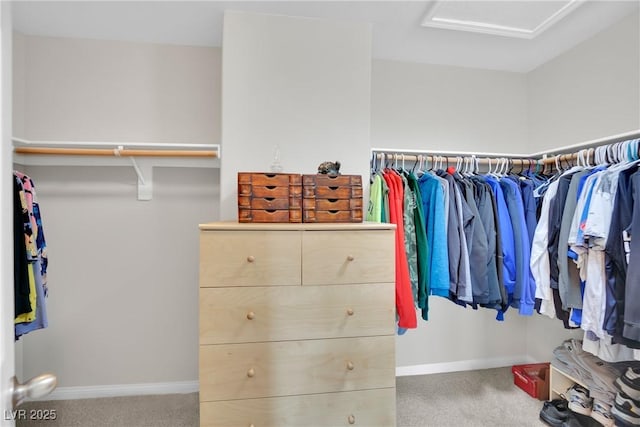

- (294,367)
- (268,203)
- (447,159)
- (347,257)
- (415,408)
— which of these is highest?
(447,159)

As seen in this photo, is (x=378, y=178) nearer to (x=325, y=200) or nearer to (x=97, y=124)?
(x=325, y=200)

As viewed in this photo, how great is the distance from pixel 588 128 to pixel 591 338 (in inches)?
53.6

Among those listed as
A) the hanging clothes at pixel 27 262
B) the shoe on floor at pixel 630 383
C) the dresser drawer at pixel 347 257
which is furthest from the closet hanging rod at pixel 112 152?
the shoe on floor at pixel 630 383

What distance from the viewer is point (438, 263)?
5.79 feet

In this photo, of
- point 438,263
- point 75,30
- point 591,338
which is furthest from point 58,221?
point 591,338

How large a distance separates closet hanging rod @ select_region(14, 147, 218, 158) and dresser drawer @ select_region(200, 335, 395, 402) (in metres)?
1.18

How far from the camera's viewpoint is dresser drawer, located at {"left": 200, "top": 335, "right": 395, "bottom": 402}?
133cm

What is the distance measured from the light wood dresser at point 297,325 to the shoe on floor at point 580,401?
4.01ft

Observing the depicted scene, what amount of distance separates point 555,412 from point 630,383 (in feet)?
1.55

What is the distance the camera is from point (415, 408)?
6.66ft

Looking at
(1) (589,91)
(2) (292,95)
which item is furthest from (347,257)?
(1) (589,91)

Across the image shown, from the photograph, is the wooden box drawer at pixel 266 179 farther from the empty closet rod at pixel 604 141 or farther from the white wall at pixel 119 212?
the empty closet rod at pixel 604 141

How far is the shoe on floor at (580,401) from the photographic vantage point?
1774 mm

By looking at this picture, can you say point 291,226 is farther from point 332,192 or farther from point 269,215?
point 332,192
